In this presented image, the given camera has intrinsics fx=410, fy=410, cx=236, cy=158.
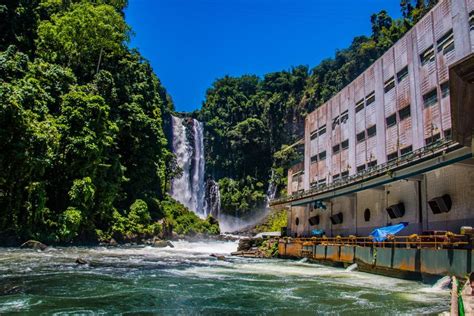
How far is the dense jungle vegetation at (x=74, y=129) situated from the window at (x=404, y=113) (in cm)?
2334

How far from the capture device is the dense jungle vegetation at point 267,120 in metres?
73.2

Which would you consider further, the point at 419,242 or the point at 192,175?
the point at 192,175

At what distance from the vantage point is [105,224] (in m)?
40.8

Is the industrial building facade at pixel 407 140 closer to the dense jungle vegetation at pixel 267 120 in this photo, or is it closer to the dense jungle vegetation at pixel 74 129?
the dense jungle vegetation at pixel 74 129

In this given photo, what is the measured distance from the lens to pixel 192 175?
71.0 m

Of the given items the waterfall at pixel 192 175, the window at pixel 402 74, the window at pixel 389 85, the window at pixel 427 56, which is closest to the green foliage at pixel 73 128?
the waterfall at pixel 192 175

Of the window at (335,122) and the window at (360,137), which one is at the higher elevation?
the window at (335,122)

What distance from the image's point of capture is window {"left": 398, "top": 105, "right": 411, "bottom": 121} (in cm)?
2519

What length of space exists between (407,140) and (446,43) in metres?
5.88

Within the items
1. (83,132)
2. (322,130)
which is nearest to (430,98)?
(322,130)

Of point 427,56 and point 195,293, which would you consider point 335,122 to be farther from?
point 195,293

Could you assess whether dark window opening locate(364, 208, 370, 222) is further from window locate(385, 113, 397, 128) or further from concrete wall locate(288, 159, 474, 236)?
window locate(385, 113, 397, 128)

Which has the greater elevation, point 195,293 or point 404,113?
point 404,113

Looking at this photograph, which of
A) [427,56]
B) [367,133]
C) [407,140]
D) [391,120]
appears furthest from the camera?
[367,133]
